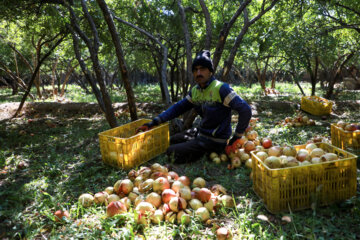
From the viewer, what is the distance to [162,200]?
262cm

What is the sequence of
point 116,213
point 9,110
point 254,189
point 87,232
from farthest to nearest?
point 9,110, point 254,189, point 116,213, point 87,232

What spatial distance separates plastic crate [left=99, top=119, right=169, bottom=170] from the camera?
355 centimetres

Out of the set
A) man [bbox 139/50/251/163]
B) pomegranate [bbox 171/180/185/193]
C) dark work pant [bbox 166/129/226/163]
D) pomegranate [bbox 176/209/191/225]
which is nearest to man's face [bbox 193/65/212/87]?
man [bbox 139/50/251/163]

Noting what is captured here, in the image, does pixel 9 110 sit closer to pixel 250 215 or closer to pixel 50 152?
pixel 50 152

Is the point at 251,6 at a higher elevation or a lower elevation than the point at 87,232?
higher

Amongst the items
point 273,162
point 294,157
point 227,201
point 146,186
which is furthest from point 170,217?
point 294,157

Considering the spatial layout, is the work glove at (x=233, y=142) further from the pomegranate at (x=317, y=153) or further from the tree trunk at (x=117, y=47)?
the tree trunk at (x=117, y=47)

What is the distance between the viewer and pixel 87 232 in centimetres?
226

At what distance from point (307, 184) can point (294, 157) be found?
2.02 ft

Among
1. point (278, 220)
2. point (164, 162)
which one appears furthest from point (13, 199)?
point (278, 220)

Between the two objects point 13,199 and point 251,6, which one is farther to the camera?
point 251,6

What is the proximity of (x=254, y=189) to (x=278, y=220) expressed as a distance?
1.89 feet

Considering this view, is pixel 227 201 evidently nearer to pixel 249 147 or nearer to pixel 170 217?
pixel 170 217

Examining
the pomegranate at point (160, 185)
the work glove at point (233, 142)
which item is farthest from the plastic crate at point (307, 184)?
the pomegranate at point (160, 185)
